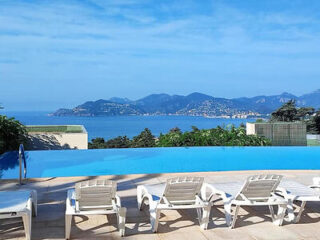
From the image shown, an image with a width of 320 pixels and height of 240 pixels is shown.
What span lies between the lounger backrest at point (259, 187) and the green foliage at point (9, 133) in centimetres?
799

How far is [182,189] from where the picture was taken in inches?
184

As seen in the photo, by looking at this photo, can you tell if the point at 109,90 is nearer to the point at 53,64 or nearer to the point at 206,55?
the point at 53,64

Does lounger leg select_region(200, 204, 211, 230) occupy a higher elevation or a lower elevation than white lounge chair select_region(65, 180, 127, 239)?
lower

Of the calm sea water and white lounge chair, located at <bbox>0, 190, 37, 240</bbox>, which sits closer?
white lounge chair, located at <bbox>0, 190, 37, 240</bbox>

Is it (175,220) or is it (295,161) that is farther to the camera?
(295,161)

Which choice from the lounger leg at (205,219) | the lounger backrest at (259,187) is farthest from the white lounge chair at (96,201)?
the lounger backrest at (259,187)

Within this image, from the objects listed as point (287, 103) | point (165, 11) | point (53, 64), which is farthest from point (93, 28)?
point (287, 103)

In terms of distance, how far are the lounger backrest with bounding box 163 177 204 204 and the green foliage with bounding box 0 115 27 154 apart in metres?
7.53

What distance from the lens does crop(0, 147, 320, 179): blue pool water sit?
34.8 ft

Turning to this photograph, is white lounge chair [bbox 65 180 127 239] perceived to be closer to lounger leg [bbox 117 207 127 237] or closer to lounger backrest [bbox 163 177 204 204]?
lounger leg [bbox 117 207 127 237]

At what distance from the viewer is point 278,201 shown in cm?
484

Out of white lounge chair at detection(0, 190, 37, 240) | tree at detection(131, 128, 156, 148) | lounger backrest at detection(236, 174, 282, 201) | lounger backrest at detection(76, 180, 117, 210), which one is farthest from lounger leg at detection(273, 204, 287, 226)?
tree at detection(131, 128, 156, 148)

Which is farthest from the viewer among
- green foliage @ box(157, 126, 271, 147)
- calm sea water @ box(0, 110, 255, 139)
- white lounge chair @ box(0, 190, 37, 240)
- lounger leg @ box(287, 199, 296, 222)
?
calm sea water @ box(0, 110, 255, 139)

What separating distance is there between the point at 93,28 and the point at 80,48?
22.5 feet
